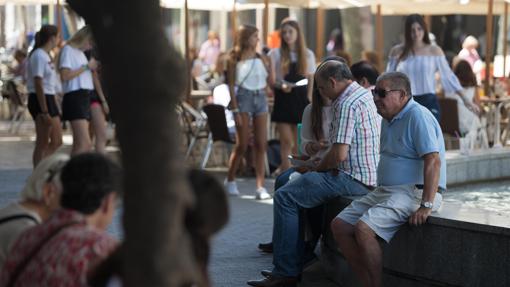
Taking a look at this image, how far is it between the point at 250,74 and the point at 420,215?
259 inches

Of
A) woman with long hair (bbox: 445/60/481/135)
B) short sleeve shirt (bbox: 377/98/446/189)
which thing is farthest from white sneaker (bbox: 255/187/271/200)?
short sleeve shirt (bbox: 377/98/446/189)

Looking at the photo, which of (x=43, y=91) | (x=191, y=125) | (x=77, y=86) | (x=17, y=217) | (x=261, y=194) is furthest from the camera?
(x=191, y=125)

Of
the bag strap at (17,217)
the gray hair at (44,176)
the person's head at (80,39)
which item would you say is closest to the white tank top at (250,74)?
the person's head at (80,39)

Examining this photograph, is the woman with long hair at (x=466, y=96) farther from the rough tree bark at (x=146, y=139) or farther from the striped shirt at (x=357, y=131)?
the rough tree bark at (x=146, y=139)

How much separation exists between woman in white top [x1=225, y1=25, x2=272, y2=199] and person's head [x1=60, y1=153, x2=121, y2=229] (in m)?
8.77

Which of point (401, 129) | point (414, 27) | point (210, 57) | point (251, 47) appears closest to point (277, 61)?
point (251, 47)

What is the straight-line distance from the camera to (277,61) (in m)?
14.2

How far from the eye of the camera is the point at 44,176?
4.96 metres

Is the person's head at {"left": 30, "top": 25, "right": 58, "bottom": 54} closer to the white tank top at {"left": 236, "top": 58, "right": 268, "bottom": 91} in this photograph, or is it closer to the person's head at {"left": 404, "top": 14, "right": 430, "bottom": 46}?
the white tank top at {"left": 236, "top": 58, "right": 268, "bottom": 91}

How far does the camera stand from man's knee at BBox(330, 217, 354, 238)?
24.6 ft

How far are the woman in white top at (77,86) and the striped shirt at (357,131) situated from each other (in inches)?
218

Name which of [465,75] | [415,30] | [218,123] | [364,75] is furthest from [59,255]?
[465,75]

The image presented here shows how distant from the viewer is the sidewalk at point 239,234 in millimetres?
8820

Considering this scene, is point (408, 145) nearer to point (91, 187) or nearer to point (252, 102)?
point (91, 187)
